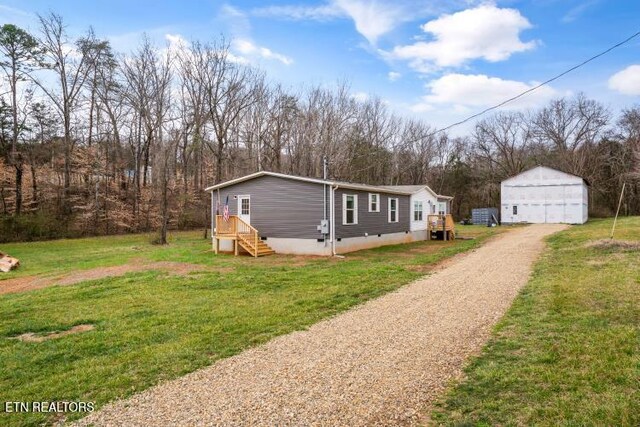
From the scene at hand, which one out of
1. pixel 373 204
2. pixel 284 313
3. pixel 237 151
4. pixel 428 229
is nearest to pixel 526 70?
pixel 373 204

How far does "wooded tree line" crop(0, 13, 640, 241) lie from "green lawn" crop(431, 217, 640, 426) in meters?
19.5

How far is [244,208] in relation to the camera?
689 inches

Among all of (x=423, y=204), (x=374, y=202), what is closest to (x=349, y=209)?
(x=374, y=202)

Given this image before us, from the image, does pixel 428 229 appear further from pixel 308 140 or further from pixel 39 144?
pixel 39 144

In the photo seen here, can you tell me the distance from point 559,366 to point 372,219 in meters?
14.3

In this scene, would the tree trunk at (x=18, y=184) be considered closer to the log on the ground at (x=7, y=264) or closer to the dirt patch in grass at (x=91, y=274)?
the log on the ground at (x=7, y=264)

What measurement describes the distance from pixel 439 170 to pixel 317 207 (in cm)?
3441

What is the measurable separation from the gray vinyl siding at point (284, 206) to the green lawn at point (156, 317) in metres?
2.84

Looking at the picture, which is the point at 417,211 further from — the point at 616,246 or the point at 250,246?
the point at 250,246

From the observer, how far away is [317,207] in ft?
51.6

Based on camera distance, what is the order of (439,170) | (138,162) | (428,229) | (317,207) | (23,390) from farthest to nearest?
(439,170) → (138,162) → (428,229) → (317,207) → (23,390)

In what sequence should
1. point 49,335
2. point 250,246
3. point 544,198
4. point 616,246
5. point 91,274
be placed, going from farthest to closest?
point 544,198
point 250,246
point 616,246
point 91,274
point 49,335

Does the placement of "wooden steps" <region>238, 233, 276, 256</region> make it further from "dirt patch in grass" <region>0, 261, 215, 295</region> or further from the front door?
"dirt patch in grass" <region>0, 261, 215, 295</region>

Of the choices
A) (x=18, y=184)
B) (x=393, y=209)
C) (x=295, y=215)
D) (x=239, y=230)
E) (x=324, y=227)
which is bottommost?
(x=239, y=230)
